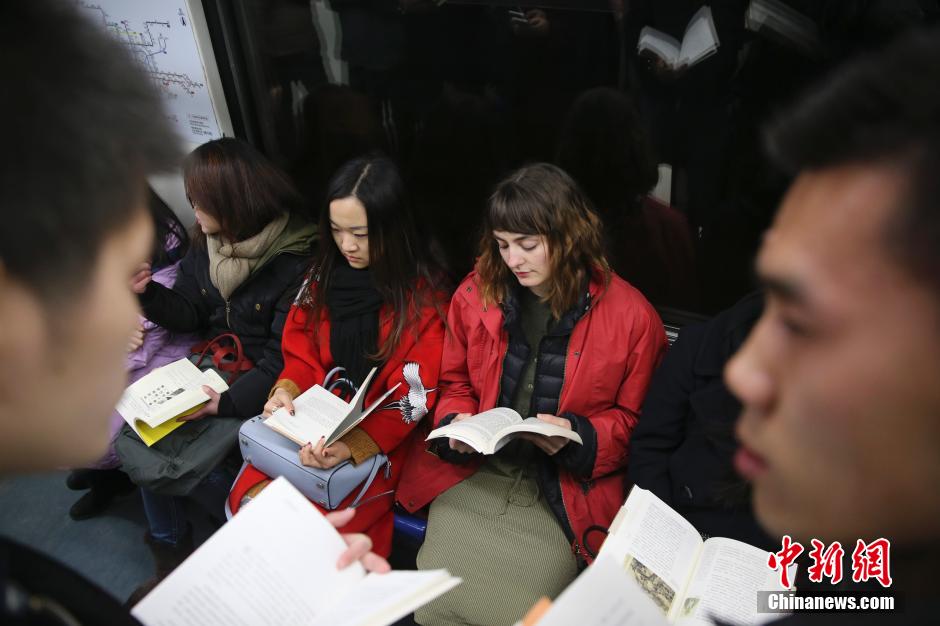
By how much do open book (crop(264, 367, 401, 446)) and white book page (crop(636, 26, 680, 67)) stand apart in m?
1.44

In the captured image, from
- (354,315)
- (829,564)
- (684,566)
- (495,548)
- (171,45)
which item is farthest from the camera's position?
(171,45)

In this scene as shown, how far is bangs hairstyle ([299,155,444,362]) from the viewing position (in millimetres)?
2129

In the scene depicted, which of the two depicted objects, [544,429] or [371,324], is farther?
[371,324]

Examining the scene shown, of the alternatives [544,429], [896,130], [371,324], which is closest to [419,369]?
[371,324]

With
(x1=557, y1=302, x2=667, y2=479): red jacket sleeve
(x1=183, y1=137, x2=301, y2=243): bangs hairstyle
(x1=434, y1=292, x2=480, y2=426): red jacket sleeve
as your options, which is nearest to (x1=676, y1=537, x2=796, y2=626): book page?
(x1=557, y1=302, x2=667, y2=479): red jacket sleeve

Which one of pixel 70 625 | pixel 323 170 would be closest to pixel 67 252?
pixel 70 625

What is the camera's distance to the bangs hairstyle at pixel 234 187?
2.33 m

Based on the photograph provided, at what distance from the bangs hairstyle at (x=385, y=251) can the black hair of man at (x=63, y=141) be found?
1.58 meters

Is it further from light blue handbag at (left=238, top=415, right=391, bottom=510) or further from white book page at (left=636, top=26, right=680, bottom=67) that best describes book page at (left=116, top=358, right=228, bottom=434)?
white book page at (left=636, top=26, right=680, bottom=67)

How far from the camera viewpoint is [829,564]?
4.43ft

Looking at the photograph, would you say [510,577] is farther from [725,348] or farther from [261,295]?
[261,295]

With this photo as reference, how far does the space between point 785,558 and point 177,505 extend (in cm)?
233

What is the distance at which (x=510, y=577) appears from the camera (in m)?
1.77

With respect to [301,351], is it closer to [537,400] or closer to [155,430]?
[155,430]
